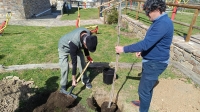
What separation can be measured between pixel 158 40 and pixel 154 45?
16 cm

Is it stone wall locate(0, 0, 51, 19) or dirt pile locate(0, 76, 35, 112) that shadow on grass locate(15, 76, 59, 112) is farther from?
stone wall locate(0, 0, 51, 19)

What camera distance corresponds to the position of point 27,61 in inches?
214

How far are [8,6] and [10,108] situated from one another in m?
11.5

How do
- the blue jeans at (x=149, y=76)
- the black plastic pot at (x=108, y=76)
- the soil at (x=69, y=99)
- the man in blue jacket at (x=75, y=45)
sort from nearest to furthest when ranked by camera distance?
the blue jeans at (x=149, y=76)
the man in blue jacket at (x=75, y=45)
the soil at (x=69, y=99)
the black plastic pot at (x=108, y=76)

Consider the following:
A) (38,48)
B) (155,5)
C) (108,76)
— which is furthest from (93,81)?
(38,48)

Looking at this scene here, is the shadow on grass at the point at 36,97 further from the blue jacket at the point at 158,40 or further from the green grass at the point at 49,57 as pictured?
the blue jacket at the point at 158,40

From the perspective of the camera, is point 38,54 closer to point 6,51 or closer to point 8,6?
point 6,51

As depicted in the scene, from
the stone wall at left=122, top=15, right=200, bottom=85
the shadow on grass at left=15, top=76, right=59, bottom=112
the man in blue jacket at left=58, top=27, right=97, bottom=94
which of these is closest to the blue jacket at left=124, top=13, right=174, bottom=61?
the man in blue jacket at left=58, top=27, right=97, bottom=94

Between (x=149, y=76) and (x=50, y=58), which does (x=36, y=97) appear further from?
(x=149, y=76)

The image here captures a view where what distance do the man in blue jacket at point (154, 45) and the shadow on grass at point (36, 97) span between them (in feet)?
→ 7.20

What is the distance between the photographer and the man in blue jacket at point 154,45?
7.49ft

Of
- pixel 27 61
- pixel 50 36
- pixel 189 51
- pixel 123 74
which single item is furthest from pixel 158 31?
pixel 50 36

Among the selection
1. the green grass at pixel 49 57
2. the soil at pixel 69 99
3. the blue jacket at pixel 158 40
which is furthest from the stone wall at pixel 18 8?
the blue jacket at pixel 158 40

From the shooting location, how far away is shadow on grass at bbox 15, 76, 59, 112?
342 cm
